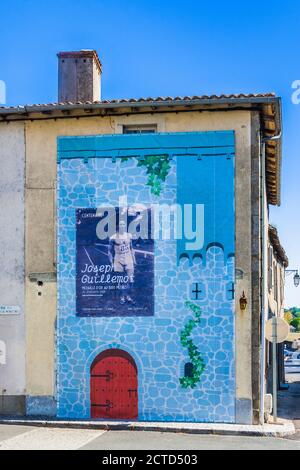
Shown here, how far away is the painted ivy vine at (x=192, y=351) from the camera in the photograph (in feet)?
49.9

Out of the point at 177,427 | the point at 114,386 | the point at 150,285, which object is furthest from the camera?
the point at 150,285

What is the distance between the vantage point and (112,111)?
52.3 feet

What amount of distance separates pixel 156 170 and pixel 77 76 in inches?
189

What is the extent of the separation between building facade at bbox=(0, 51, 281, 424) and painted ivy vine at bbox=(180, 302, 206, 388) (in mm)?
21

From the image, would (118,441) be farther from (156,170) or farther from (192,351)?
(156,170)

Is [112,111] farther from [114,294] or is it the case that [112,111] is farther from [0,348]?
[0,348]

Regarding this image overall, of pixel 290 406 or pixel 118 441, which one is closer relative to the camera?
pixel 118 441

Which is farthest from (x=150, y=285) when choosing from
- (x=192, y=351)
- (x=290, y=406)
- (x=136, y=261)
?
(x=290, y=406)

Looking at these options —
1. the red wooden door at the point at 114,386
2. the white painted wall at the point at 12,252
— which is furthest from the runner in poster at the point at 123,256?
the white painted wall at the point at 12,252

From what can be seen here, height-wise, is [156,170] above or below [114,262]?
above

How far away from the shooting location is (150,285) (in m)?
15.6

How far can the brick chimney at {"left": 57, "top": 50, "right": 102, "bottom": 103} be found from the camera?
19016 mm
